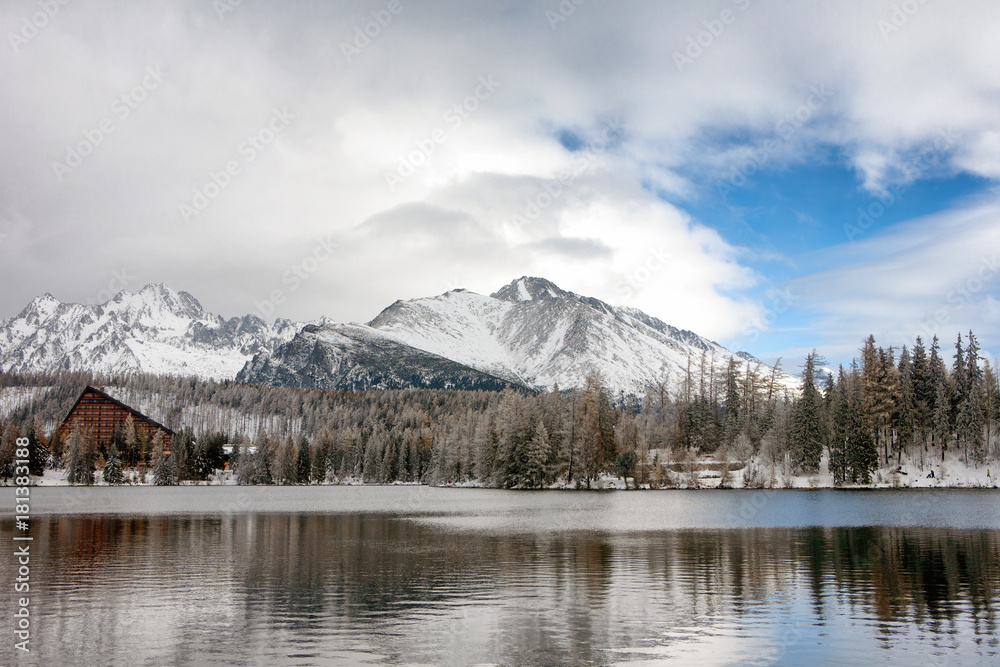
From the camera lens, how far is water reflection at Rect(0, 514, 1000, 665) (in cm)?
2681

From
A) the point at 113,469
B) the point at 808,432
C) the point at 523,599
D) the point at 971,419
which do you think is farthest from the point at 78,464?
the point at 971,419

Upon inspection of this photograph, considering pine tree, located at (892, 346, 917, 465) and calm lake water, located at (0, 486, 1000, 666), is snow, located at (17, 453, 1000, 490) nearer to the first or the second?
pine tree, located at (892, 346, 917, 465)

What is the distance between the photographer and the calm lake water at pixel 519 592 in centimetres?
2683

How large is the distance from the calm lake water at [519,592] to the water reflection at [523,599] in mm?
148

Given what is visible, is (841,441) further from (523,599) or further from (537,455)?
(523,599)

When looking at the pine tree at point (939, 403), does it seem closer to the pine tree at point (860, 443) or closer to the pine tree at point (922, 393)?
the pine tree at point (922, 393)

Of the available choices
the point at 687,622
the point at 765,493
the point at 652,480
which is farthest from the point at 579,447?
the point at 687,622

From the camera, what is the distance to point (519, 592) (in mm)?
38375

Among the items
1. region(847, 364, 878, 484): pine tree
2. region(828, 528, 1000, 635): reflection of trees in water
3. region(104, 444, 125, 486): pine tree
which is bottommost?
region(104, 444, 125, 486): pine tree

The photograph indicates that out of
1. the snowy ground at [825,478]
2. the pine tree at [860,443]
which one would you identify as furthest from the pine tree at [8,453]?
the pine tree at [860,443]

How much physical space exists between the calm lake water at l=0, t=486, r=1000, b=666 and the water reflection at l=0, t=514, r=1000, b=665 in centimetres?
15

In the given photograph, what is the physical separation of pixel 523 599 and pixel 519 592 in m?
1.88

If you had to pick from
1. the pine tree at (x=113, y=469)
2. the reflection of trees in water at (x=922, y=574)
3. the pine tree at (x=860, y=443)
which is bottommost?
the pine tree at (x=113, y=469)

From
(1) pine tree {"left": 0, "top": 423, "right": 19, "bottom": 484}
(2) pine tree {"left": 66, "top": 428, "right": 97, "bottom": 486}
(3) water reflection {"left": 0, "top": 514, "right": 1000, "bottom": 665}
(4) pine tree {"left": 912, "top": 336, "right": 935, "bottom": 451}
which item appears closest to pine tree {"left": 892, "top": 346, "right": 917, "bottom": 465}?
(4) pine tree {"left": 912, "top": 336, "right": 935, "bottom": 451}
